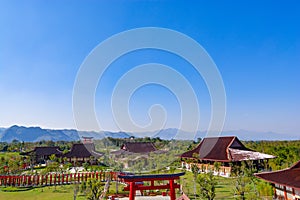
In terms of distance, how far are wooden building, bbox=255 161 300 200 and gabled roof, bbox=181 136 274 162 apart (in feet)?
29.7

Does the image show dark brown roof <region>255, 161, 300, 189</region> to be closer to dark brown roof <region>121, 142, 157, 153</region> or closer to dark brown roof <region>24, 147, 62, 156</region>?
dark brown roof <region>121, 142, 157, 153</region>

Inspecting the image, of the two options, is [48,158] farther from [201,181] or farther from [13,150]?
[201,181]

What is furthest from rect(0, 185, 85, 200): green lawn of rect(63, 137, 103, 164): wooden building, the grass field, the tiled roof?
rect(63, 137, 103, 164): wooden building

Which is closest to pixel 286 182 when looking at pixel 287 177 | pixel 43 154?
pixel 287 177

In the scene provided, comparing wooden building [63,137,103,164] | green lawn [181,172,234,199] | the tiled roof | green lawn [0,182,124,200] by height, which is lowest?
green lawn [0,182,124,200]

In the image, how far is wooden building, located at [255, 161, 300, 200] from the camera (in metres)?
9.85

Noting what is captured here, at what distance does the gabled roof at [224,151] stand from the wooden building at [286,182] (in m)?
9.05

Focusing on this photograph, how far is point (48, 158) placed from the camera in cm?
3478

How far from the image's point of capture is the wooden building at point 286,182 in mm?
9852

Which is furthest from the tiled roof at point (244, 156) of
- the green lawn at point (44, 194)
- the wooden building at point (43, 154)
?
the wooden building at point (43, 154)

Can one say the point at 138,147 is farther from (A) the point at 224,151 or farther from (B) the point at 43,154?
(B) the point at 43,154

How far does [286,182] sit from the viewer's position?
9.98 meters

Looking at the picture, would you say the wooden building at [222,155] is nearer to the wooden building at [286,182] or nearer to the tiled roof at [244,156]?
the tiled roof at [244,156]

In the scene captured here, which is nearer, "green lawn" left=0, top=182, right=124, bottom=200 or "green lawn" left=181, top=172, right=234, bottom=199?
"green lawn" left=181, top=172, right=234, bottom=199
